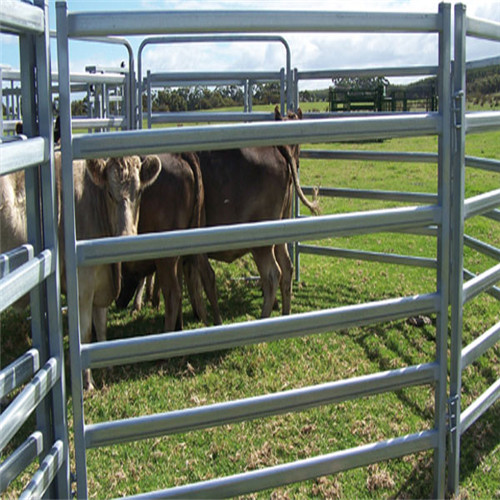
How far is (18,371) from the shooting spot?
2125 millimetres

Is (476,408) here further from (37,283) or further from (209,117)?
(209,117)

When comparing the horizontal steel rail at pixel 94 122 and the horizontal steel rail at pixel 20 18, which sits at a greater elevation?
the horizontal steel rail at pixel 20 18

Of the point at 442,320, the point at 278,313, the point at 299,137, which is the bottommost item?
the point at 278,313

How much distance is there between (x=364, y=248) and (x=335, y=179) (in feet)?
20.6

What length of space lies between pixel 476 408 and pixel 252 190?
3346 mm

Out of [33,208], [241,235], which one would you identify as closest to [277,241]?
[241,235]

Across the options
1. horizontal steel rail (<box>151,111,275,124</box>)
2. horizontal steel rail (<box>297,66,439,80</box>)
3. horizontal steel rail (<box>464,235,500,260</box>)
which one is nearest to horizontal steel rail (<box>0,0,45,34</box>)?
horizontal steel rail (<box>464,235,500,260</box>)

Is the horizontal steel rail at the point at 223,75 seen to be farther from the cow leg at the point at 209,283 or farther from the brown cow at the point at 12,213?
the brown cow at the point at 12,213

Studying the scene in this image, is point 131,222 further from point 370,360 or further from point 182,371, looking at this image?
point 370,360

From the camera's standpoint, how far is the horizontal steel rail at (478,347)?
335 centimetres

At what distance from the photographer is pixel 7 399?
452 centimetres

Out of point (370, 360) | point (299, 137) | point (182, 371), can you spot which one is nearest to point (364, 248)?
point (370, 360)

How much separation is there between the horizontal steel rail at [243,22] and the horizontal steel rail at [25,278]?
75cm

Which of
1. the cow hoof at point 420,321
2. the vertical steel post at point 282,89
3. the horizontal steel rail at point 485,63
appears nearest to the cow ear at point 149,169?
the horizontal steel rail at point 485,63
